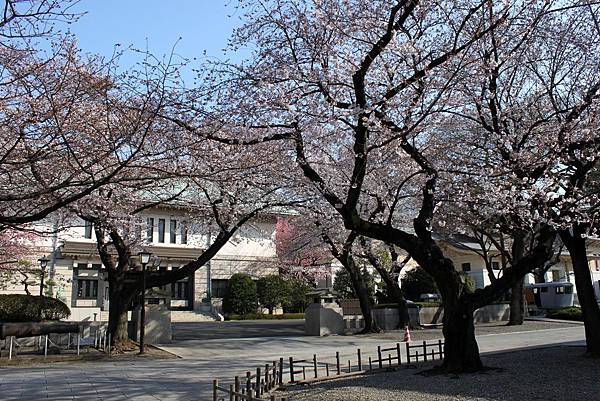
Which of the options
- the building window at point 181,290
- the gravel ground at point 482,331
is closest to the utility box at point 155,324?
the gravel ground at point 482,331

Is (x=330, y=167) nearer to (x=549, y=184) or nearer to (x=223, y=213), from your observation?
(x=223, y=213)

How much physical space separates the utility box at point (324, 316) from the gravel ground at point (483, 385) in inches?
434

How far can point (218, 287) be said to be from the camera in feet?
135

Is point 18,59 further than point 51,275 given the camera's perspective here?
No

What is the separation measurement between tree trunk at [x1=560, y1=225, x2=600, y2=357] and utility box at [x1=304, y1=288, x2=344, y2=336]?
11821 millimetres

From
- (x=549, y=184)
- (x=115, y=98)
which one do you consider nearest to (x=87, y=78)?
(x=115, y=98)

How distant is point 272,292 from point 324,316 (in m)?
16.9

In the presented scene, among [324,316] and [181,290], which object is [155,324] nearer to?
[324,316]

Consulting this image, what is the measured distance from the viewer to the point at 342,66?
10375mm

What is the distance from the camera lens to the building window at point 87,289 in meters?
36.3

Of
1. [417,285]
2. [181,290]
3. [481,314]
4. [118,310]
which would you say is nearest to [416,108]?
[118,310]

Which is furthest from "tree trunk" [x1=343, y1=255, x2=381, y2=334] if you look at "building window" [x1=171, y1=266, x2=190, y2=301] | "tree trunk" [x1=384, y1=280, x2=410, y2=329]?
"building window" [x1=171, y1=266, x2=190, y2=301]

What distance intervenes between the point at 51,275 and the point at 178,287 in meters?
9.08

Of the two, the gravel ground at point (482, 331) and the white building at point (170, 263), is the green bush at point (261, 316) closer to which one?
the white building at point (170, 263)
